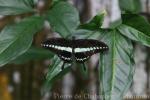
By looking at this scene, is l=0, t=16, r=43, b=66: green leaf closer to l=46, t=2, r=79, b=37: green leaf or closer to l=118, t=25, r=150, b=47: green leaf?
l=46, t=2, r=79, b=37: green leaf

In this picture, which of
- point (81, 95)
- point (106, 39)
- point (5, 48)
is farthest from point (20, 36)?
point (81, 95)

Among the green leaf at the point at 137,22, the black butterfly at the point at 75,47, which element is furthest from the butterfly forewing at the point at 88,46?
the green leaf at the point at 137,22

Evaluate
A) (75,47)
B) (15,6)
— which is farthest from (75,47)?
(15,6)

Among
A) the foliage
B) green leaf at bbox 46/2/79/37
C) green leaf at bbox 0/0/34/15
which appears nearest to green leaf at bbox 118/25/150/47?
the foliage

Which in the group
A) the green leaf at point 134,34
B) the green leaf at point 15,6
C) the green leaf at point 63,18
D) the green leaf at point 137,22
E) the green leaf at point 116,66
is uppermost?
the green leaf at point 15,6

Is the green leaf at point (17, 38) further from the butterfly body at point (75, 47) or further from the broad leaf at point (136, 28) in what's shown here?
the broad leaf at point (136, 28)

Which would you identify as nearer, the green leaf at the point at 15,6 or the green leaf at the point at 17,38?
the green leaf at the point at 17,38

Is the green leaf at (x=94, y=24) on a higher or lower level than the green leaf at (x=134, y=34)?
higher
